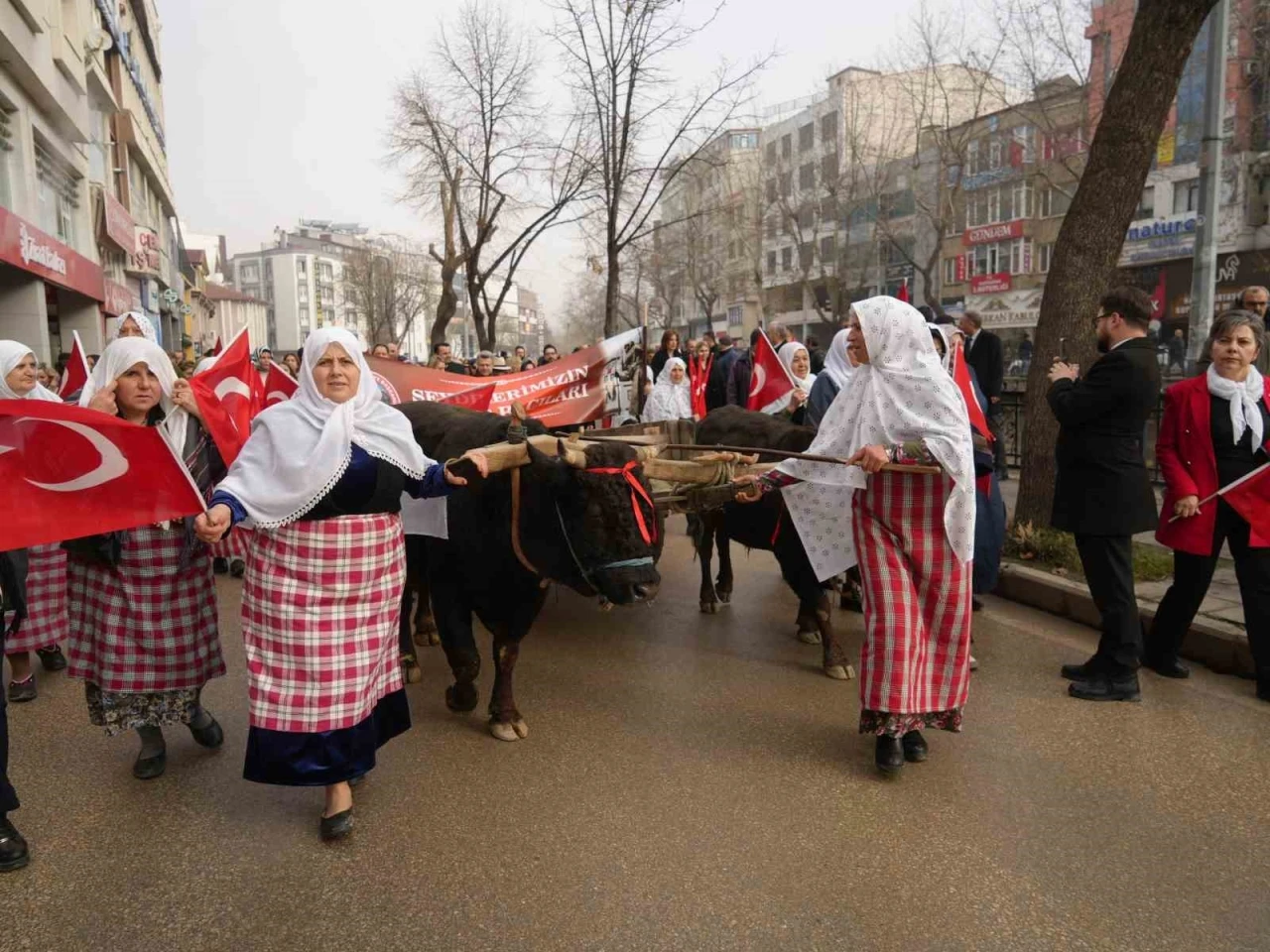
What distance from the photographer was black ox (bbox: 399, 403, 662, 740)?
4023mm

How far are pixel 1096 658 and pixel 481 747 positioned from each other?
329 centimetres

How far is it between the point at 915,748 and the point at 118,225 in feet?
90.5

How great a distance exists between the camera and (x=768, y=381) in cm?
875

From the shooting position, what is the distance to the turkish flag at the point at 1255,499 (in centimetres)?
477

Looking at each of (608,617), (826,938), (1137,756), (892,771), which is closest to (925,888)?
(826,938)

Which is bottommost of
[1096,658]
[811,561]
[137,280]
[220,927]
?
[220,927]

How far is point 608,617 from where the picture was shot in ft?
22.0

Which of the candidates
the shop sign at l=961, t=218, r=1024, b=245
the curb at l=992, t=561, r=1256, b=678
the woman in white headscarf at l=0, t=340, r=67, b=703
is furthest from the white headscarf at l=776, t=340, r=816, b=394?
the shop sign at l=961, t=218, r=1024, b=245

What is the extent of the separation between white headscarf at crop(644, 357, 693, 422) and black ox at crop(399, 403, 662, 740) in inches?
201

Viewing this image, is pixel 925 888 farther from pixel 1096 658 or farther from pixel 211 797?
pixel 211 797

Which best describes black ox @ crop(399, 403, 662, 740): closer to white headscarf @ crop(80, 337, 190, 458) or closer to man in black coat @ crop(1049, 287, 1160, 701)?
white headscarf @ crop(80, 337, 190, 458)

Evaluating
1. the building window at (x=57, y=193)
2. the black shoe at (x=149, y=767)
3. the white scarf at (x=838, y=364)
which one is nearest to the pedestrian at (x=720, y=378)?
the white scarf at (x=838, y=364)

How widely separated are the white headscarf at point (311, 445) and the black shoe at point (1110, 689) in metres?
3.61

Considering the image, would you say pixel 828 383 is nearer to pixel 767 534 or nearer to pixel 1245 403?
pixel 767 534
